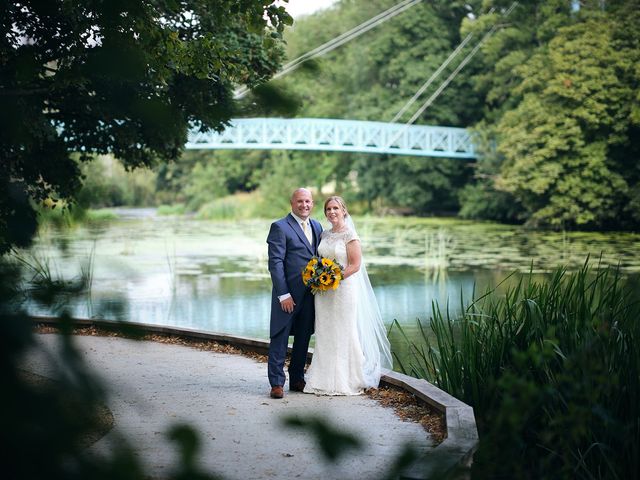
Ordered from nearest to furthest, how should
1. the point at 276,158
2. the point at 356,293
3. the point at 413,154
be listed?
the point at 356,293
the point at 413,154
the point at 276,158

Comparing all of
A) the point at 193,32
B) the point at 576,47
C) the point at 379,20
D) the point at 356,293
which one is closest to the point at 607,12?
the point at 576,47

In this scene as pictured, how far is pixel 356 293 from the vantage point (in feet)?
20.1

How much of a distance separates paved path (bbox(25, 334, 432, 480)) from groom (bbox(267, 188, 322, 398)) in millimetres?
319

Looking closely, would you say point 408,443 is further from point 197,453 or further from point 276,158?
point 276,158

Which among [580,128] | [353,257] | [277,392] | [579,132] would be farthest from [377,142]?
[277,392]

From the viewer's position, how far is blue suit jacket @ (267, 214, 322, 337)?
592 cm

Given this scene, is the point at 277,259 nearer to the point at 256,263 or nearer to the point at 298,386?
the point at 298,386

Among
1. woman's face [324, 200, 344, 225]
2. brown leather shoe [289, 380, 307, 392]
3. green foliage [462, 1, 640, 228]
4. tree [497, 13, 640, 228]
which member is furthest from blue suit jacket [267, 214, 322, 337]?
tree [497, 13, 640, 228]

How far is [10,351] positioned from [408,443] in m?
0.51

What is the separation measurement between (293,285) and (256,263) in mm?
13475

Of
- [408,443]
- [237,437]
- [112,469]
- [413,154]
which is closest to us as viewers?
[112,469]

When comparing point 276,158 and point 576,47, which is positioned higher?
point 576,47

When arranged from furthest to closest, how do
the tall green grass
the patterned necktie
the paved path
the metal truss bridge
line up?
the metal truss bridge, the patterned necktie, the tall green grass, the paved path

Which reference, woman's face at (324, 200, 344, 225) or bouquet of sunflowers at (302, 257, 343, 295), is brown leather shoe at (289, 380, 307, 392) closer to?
bouquet of sunflowers at (302, 257, 343, 295)
